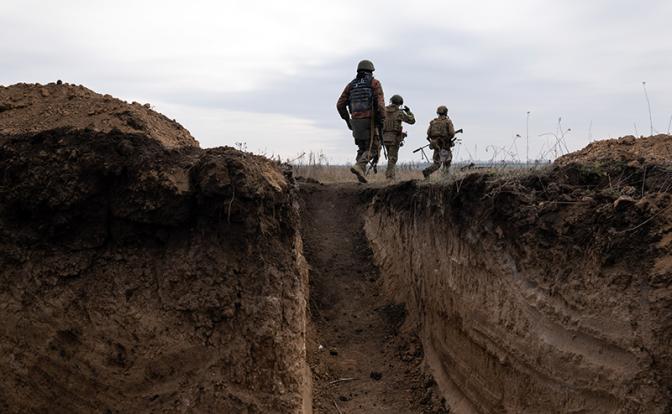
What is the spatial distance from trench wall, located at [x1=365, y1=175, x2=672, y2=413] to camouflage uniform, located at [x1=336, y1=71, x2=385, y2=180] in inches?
212

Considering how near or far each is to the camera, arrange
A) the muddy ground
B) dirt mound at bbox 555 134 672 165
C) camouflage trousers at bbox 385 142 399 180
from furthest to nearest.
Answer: camouflage trousers at bbox 385 142 399 180, dirt mound at bbox 555 134 672 165, the muddy ground

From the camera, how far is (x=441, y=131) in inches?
519

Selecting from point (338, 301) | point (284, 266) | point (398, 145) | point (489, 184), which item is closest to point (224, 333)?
point (284, 266)

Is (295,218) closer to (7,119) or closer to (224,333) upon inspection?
(224,333)

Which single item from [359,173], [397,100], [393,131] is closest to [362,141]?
[359,173]

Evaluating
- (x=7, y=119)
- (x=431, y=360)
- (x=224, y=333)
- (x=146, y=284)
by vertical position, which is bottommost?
(x=431, y=360)

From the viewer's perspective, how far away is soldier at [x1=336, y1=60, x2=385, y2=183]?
40.5 ft

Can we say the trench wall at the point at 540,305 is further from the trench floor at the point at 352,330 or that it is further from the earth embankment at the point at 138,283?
the earth embankment at the point at 138,283

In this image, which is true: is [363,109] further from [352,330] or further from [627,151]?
[627,151]

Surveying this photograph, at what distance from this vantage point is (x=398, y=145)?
45.7 ft

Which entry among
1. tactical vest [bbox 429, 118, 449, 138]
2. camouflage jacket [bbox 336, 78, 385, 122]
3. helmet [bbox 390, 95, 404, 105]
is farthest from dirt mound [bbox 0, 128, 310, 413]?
helmet [bbox 390, 95, 404, 105]

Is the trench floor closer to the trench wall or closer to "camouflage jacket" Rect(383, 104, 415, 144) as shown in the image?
the trench wall

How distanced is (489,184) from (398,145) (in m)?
8.46

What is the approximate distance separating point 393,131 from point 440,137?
3.33 ft
